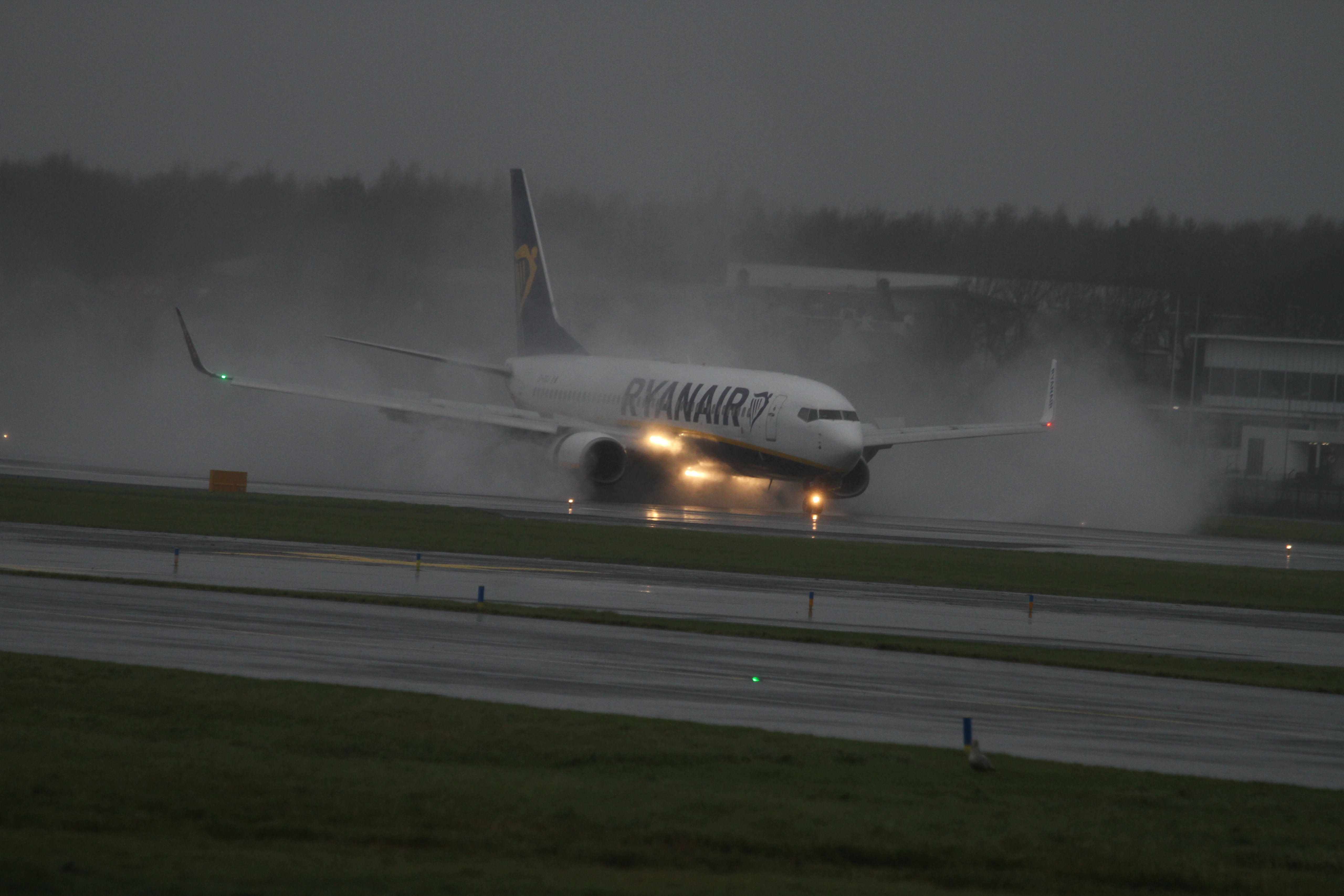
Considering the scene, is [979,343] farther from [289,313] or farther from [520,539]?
[520,539]

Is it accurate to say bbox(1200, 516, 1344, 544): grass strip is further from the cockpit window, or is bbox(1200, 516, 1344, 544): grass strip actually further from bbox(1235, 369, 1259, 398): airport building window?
bbox(1235, 369, 1259, 398): airport building window

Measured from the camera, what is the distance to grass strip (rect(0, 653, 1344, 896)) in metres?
7.20

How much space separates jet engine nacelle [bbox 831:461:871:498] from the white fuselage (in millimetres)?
2205

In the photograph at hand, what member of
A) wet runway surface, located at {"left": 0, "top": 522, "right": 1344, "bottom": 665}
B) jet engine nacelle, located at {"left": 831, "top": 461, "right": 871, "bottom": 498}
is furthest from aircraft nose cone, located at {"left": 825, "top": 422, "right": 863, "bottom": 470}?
wet runway surface, located at {"left": 0, "top": 522, "right": 1344, "bottom": 665}

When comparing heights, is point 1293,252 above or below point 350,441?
above

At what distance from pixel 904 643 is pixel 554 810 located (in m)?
9.08

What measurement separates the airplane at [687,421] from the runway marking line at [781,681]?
23.4 m

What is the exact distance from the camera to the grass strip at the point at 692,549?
25.6m

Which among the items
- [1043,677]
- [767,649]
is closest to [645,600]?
[767,649]

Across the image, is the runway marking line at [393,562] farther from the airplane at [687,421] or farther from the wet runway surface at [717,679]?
the airplane at [687,421]

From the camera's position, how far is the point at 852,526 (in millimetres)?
36469

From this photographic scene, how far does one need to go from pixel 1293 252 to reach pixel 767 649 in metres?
58.0

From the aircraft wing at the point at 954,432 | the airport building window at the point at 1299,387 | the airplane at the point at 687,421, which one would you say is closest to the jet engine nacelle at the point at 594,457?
the airplane at the point at 687,421

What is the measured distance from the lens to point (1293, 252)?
214 ft
